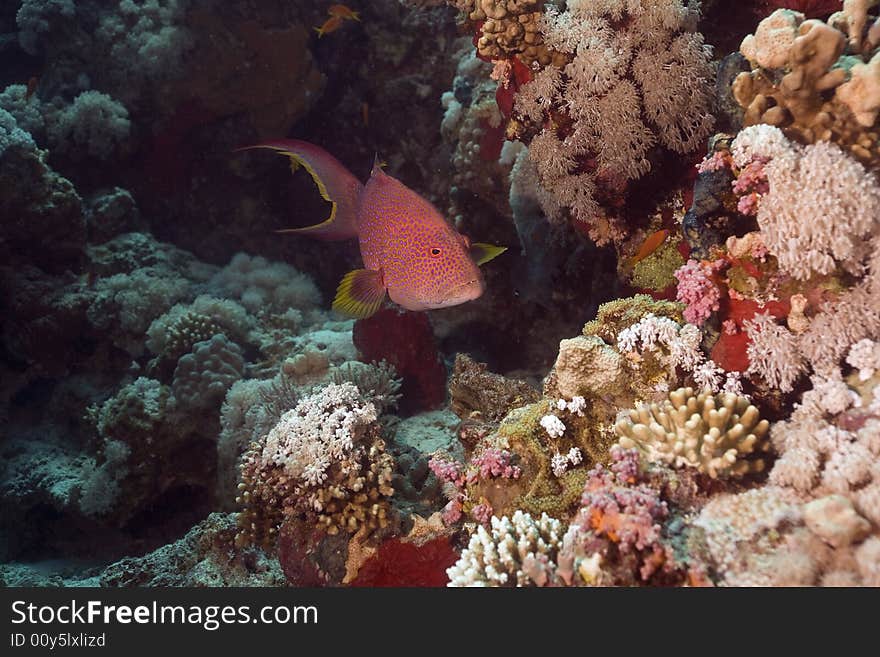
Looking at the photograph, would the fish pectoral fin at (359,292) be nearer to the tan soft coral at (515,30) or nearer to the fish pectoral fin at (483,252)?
the fish pectoral fin at (483,252)

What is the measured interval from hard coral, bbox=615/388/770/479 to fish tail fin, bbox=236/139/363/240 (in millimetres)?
1948

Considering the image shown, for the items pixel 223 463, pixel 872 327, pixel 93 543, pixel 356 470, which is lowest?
pixel 93 543

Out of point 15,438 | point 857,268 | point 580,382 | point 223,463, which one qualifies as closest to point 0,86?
point 15,438

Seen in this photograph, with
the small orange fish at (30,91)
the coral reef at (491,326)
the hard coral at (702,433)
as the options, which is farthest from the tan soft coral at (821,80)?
the small orange fish at (30,91)

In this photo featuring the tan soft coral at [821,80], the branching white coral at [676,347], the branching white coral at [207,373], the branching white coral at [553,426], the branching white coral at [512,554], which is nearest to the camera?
the branching white coral at [512,554]

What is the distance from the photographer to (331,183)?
309cm

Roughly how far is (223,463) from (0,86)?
9849mm

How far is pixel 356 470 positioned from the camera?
9.53 feet

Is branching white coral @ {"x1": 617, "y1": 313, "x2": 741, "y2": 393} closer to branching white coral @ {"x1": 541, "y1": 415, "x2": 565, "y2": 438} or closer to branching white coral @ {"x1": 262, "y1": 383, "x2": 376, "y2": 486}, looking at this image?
branching white coral @ {"x1": 541, "y1": 415, "x2": 565, "y2": 438}

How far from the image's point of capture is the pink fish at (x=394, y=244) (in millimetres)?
2740

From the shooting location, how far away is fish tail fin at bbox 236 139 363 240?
287 cm

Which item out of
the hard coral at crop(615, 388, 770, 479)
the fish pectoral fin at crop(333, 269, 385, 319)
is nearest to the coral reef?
the hard coral at crop(615, 388, 770, 479)

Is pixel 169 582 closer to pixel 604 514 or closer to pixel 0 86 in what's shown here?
pixel 604 514

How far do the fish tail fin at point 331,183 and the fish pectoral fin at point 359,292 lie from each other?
0.38 m
